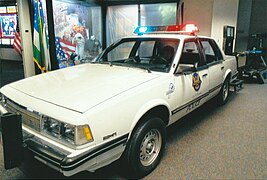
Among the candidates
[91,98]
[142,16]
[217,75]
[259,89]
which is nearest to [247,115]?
[217,75]

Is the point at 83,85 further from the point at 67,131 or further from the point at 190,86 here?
the point at 190,86

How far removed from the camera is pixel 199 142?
9.27ft

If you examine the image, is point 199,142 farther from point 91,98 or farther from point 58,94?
point 58,94

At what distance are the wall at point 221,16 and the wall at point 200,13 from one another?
5.3 inches

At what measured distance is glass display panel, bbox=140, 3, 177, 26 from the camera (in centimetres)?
642

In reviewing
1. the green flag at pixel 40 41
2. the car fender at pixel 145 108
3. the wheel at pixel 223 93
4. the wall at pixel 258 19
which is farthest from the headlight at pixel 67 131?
the wall at pixel 258 19

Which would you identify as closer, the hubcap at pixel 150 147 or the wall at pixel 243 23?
the hubcap at pixel 150 147

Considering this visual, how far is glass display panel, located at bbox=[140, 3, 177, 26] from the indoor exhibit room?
7.87 feet

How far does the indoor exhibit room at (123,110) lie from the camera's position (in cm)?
157

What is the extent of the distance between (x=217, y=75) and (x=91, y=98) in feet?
8.33

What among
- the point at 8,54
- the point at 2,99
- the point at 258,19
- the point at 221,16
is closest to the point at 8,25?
the point at 8,54

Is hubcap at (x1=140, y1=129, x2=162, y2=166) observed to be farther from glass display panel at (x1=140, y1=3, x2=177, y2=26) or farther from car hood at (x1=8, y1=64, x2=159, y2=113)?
→ glass display panel at (x1=140, y1=3, x2=177, y2=26)

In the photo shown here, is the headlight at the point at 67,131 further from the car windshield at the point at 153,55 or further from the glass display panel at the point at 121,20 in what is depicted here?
the glass display panel at the point at 121,20

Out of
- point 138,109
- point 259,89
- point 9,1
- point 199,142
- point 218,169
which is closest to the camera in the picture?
point 138,109
